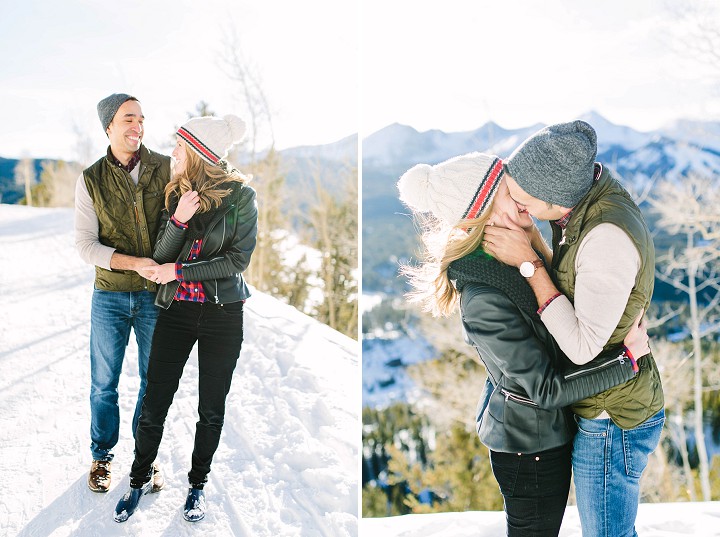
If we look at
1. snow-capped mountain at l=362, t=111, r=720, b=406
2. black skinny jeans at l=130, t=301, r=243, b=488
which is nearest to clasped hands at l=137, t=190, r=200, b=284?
black skinny jeans at l=130, t=301, r=243, b=488

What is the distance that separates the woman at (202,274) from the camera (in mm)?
2266

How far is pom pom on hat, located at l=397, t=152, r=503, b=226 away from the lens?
151 centimetres

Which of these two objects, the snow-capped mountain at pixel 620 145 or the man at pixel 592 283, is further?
the snow-capped mountain at pixel 620 145

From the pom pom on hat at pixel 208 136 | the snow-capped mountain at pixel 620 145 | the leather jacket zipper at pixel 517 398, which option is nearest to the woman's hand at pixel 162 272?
the pom pom on hat at pixel 208 136

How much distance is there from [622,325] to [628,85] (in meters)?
19.2

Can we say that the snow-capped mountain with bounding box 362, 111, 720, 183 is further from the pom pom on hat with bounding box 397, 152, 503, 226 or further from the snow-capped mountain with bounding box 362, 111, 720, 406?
the pom pom on hat with bounding box 397, 152, 503, 226

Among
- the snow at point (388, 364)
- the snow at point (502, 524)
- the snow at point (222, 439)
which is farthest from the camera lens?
the snow at point (388, 364)

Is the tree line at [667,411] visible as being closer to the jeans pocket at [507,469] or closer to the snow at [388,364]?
the snow at [388,364]

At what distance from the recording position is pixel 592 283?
1.35 metres

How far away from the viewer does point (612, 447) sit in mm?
1468

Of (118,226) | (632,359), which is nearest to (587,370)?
(632,359)

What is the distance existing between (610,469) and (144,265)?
1744 millimetres

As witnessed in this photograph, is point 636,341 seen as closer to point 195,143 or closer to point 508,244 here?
point 508,244

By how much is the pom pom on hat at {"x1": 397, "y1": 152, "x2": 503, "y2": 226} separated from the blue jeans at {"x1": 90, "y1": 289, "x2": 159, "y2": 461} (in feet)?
4.82
